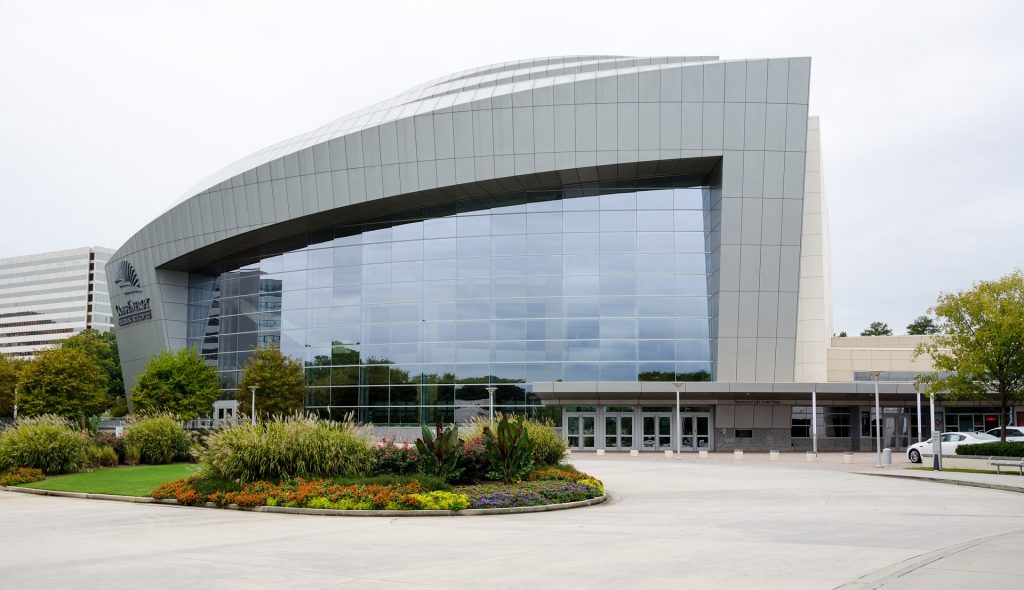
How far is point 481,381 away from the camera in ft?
153

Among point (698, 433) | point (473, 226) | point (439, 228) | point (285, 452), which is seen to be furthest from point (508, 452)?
point (439, 228)

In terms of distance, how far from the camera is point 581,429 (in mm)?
46469

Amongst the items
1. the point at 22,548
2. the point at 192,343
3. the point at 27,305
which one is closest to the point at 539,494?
the point at 22,548

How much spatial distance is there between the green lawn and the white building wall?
108 ft

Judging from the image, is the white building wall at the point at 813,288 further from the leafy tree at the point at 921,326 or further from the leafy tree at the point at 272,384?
the leafy tree at the point at 921,326

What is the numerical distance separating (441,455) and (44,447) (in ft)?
47.3

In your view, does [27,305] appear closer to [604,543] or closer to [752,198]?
[752,198]

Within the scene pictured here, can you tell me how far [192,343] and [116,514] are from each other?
42495 millimetres

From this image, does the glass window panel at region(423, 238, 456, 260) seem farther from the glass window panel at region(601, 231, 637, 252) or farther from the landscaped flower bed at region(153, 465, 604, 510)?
the landscaped flower bed at region(153, 465, 604, 510)

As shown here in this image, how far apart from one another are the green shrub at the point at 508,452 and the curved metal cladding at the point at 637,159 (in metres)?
25.8

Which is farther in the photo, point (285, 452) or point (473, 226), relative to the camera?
point (473, 226)

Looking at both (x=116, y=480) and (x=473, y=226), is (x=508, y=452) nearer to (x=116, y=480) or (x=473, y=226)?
(x=116, y=480)

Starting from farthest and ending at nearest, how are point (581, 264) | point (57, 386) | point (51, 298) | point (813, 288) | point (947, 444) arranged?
point (51, 298)
point (57, 386)
point (813, 288)
point (581, 264)
point (947, 444)

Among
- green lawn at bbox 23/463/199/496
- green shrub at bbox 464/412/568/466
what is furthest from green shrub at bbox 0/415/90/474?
green shrub at bbox 464/412/568/466
